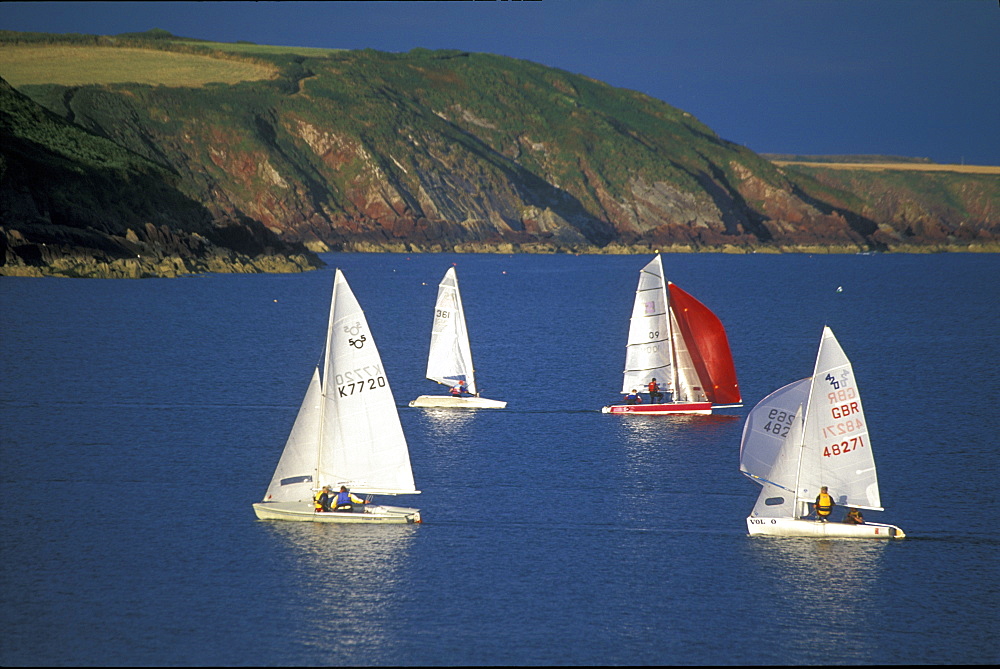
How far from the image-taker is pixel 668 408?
171 feet

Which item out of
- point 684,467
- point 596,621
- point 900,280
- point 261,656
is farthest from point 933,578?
point 900,280

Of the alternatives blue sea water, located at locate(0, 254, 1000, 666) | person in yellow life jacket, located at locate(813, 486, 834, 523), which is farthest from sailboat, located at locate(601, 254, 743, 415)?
person in yellow life jacket, located at locate(813, 486, 834, 523)

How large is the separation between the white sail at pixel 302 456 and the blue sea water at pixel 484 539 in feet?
3.28

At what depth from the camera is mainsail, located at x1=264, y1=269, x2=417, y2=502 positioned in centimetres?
3203

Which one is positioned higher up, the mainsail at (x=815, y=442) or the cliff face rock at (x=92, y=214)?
the cliff face rock at (x=92, y=214)

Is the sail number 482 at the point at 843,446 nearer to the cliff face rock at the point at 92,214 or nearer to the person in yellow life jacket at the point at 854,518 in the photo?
the person in yellow life jacket at the point at 854,518

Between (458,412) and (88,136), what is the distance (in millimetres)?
115868

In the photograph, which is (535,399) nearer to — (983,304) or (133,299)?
(133,299)

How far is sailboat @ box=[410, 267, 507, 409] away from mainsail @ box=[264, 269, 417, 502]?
62.5 ft

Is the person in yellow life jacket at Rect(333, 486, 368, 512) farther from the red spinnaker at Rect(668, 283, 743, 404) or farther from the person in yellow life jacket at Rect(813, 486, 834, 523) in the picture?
the red spinnaker at Rect(668, 283, 743, 404)

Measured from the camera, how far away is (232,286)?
140m

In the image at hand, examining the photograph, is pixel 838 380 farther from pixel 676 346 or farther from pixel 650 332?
pixel 676 346

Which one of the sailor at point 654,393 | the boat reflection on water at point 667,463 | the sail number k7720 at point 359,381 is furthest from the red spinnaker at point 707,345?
the sail number k7720 at point 359,381

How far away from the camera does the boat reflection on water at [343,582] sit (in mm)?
25609
